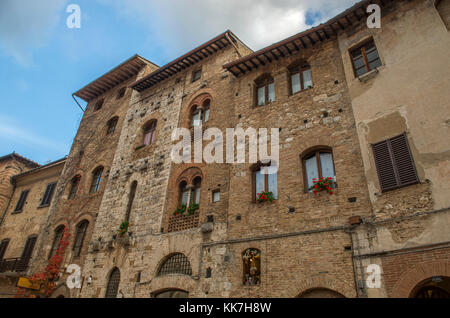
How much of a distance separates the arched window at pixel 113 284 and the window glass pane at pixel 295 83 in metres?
9.60

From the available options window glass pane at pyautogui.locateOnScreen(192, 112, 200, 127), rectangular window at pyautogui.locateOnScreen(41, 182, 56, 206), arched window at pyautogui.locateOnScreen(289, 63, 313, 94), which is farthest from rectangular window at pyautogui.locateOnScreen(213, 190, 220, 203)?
rectangular window at pyautogui.locateOnScreen(41, 182, 56, 206)

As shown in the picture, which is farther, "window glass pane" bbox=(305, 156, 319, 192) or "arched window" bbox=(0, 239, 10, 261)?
"arched window" bbox=(0, 239, 10, 261)

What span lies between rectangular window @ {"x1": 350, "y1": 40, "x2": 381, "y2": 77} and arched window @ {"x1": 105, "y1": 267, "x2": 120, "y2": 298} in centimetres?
1112

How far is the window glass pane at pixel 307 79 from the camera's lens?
Answer: 10383 mm

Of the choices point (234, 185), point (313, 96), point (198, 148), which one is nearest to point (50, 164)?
point (198, 148)

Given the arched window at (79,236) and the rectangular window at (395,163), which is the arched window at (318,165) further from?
the arched window at (79,236)

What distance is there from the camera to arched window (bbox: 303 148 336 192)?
8602 millimetres

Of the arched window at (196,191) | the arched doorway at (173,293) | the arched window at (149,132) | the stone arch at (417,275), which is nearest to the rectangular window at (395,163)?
the stone arch at (417,275)

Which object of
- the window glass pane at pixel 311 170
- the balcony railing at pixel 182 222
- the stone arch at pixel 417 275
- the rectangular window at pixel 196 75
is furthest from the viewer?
the rectangular window at pixel 196 75

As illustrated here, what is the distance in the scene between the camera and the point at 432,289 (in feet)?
21.2

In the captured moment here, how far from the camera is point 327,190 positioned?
809 cm

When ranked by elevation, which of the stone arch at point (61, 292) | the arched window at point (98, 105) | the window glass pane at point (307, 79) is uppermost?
the arched window at point (98, 105)

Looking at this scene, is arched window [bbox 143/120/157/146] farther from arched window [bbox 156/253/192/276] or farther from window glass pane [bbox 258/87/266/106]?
arched window [bbox 156/253/192/276]

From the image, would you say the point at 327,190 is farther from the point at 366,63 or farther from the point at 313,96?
the point at 366,63
